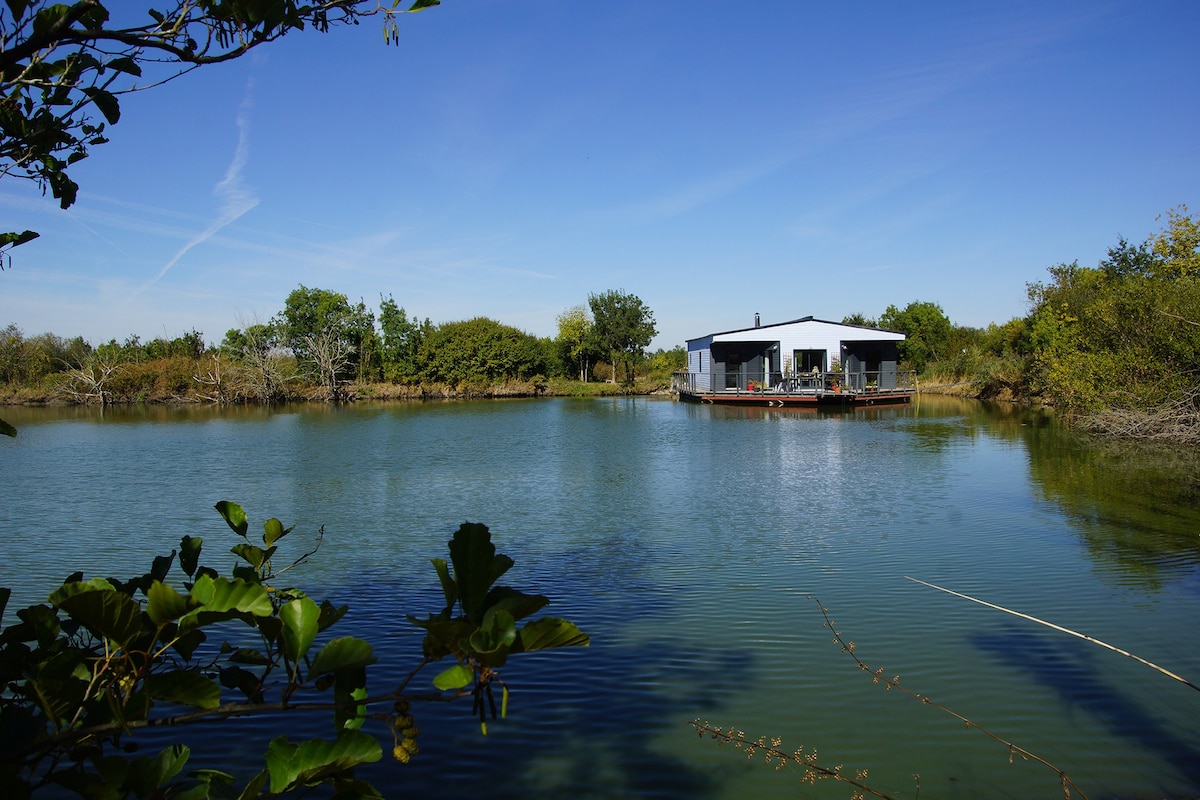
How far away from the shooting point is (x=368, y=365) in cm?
5956

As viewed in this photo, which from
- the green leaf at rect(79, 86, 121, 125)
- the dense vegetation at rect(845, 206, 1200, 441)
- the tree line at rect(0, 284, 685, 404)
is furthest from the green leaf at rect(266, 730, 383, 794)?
the tree line at rect(0, 284, 685, 404)

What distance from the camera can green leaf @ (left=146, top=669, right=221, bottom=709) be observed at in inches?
73.0

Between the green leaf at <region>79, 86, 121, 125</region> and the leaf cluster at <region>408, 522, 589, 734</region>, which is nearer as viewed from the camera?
the leaf cluster at <region>408, 522, 589, 734</region>

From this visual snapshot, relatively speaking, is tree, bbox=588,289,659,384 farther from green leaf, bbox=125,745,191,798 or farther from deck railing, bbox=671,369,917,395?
green leaf, bbox=125,745,191,798

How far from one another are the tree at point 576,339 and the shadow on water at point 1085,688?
5814cm

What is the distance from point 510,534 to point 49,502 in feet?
28.6

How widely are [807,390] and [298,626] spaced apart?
37988 millimetres

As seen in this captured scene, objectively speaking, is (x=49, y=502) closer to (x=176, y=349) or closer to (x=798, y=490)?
(x=798, y=490)

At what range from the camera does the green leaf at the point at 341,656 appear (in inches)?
65.4

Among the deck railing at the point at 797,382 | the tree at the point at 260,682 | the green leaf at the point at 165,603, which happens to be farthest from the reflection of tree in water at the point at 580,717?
the deck railing at the point at 797,382

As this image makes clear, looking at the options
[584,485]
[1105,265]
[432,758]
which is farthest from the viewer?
[1105,265]

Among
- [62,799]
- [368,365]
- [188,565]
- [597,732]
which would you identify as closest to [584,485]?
[597,732]

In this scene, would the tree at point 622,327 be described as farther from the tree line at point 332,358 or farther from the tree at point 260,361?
the tree at point 260,361

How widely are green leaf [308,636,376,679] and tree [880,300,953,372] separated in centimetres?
6277
